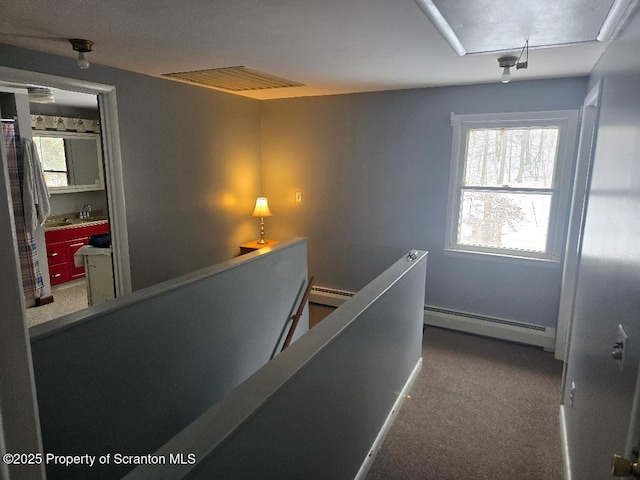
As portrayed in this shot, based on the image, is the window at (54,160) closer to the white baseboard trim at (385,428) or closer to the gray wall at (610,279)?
the white baseboard trim at (385,428)

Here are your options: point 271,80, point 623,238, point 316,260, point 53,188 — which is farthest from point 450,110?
point 53,188

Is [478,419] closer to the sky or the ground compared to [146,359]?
closer to the ground

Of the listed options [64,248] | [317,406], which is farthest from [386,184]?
[64,248]

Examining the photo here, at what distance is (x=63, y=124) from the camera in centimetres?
519

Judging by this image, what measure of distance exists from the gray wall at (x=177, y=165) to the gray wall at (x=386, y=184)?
0.45m

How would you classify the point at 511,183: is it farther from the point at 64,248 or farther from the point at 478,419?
the point at 64,248

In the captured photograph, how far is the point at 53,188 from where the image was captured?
16.7 ft

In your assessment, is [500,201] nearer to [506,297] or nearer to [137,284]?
[506,297]

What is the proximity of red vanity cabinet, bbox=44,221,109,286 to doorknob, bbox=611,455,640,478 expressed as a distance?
5357mm

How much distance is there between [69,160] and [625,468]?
6205 millimetres

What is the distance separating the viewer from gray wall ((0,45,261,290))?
2936 millimetres

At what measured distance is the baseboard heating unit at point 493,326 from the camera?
3.40m

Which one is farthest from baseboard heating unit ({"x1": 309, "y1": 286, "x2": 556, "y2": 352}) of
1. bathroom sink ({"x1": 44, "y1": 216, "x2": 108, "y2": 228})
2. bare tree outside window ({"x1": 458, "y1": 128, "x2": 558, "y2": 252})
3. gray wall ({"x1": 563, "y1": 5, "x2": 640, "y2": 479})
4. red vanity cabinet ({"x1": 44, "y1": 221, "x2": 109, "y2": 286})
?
bathroom sink ({"x1": 44, "y1": 216, "x2": 108, "y2": 228})

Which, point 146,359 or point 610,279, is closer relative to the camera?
point 610,279
